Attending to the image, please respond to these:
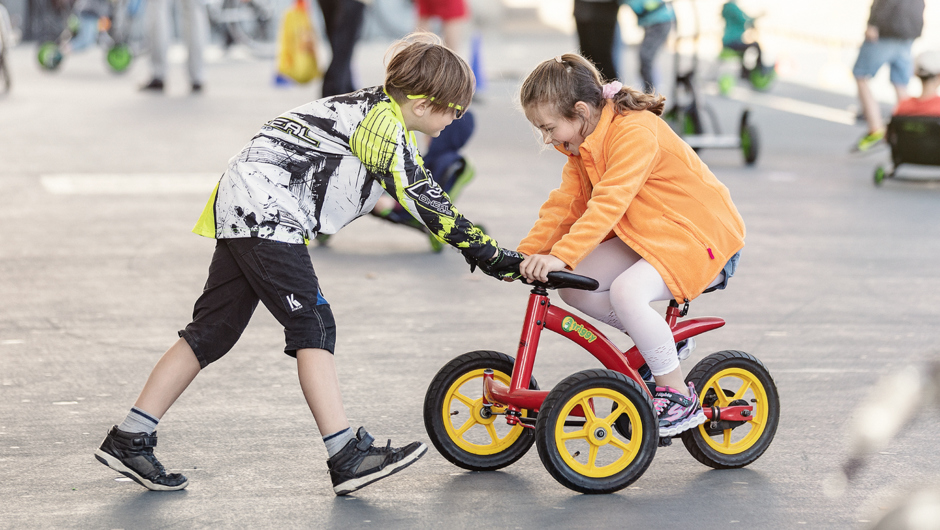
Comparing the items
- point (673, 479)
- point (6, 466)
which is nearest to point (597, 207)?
point (673, 479)

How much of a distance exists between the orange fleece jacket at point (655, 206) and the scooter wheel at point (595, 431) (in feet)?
1.15

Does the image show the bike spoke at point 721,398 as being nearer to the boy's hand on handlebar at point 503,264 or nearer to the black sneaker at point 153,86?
the boy's hand on handlebar at point 503,264

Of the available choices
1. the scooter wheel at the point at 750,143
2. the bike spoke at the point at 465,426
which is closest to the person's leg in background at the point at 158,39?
the scooter wheel at the point at 750,143

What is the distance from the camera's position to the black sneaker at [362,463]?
11.3 ft

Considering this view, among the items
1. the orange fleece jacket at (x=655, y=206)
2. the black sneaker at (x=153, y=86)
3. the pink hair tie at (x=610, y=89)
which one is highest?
the pink hair tie at (x=610, y=89)

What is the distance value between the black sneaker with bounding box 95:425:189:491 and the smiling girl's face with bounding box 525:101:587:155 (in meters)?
1.49

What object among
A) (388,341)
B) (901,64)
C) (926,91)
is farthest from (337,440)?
(901,64)

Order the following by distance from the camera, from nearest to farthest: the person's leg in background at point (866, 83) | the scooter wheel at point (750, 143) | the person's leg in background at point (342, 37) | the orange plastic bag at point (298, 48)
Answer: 1. the person's leg in background at point (342, 37)
2. the scooter wheel at point (750, 143)
3. the orange plastic bag at point (298, 48)
4. the person's leg in background at point (866, 83)

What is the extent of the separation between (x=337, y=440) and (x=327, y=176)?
2.51 feet

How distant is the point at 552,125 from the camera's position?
143 inches

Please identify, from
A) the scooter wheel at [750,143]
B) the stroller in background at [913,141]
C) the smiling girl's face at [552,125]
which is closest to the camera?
the smiling girl's face at [552,125]

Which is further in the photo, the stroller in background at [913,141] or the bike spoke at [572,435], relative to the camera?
the stroller in background at [913,141]

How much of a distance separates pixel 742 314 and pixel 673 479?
6.97ft

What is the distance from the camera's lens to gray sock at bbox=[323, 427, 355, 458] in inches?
137
